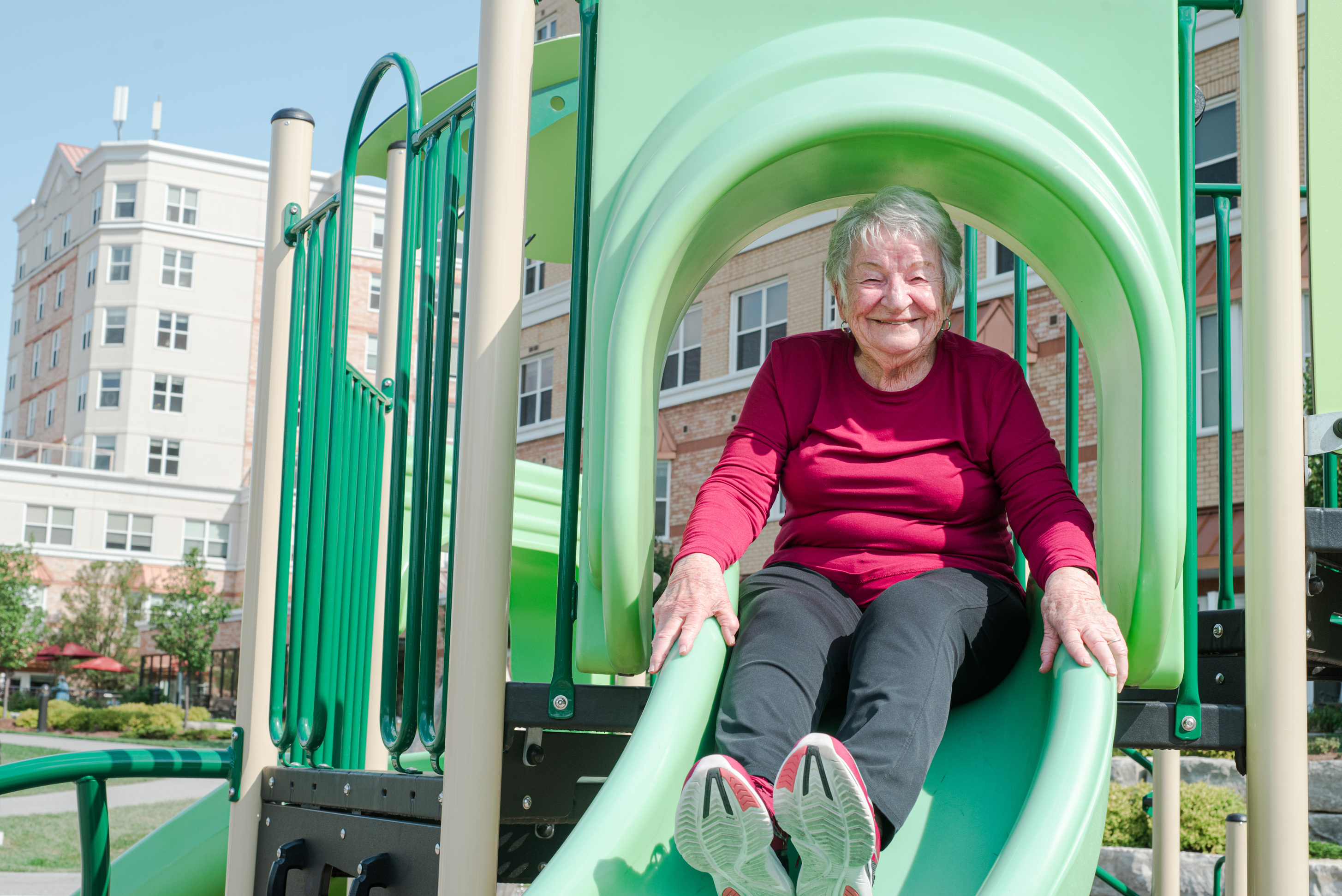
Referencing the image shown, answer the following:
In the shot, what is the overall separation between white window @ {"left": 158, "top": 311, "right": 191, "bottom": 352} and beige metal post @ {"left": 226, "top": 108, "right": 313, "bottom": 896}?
45.0 metres

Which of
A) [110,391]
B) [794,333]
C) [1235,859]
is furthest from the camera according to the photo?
[110,391]

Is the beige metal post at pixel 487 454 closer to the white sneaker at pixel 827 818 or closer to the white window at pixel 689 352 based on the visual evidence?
the white sneaker at pixel 827 818

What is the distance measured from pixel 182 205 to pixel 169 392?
22.8 ft

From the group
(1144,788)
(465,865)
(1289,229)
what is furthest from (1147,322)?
(1144,788)

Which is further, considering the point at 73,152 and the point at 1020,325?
the point at 73,152

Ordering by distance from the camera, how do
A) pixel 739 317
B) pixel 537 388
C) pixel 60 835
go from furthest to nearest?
pixel 537 388
pixel 739 317
pixel 60 835

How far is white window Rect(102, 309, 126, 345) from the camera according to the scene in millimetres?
44906

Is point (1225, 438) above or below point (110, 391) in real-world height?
below

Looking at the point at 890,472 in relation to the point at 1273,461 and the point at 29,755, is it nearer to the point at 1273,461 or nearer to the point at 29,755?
the point at 1273,461

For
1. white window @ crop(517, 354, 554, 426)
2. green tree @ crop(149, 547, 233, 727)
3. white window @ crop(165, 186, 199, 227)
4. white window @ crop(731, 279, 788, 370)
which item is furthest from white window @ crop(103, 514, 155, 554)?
white window @ crop(731, 279, 788, 370)

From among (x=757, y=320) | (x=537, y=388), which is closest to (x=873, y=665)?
(x=757, y=320)

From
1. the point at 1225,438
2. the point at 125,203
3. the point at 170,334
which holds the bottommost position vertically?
the point at 1225,438

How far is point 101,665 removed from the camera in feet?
105

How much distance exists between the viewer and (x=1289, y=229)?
2.14 m
